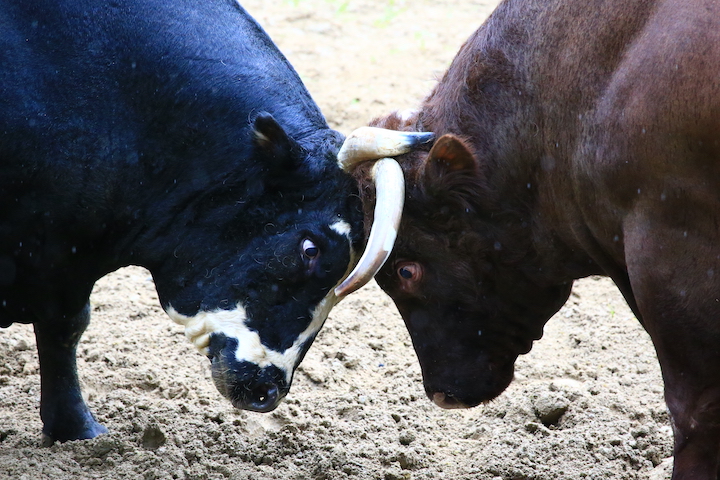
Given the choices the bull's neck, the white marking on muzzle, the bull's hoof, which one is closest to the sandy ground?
the bull's hoof

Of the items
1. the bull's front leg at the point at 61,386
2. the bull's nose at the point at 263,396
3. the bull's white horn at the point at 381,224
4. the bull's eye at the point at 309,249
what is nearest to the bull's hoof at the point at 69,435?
the bull's front leg at the point at 61,386

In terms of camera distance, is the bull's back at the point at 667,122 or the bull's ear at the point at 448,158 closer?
the bull's back at the point at 667,122

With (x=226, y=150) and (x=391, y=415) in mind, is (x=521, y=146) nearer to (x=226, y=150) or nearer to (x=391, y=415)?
(x=226, y=150)

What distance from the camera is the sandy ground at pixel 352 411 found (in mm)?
4617

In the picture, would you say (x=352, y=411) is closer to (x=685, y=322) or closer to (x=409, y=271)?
(x=409, y=271)

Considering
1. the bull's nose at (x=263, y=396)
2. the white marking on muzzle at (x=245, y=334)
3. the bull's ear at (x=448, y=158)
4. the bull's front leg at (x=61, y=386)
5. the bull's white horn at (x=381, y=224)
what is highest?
the bull's ear at (x=448, y=158)

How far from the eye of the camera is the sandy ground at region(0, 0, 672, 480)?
4617mm

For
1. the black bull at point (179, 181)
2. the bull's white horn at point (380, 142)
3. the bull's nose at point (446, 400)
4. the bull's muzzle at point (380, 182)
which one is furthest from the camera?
the bull's nose at point (446, 400)

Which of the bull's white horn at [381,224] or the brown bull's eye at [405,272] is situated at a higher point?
the bull's white horn at [381,224]

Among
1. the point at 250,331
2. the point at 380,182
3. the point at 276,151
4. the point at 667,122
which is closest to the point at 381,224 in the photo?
the point at 380,182

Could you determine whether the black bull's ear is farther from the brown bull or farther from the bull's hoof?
the bull's hoof

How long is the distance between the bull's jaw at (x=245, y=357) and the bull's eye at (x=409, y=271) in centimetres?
30

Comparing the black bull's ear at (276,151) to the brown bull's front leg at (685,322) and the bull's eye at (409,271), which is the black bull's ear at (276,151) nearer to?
the bull's eye at (409,271)

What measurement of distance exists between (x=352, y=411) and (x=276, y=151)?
1.58 meters
